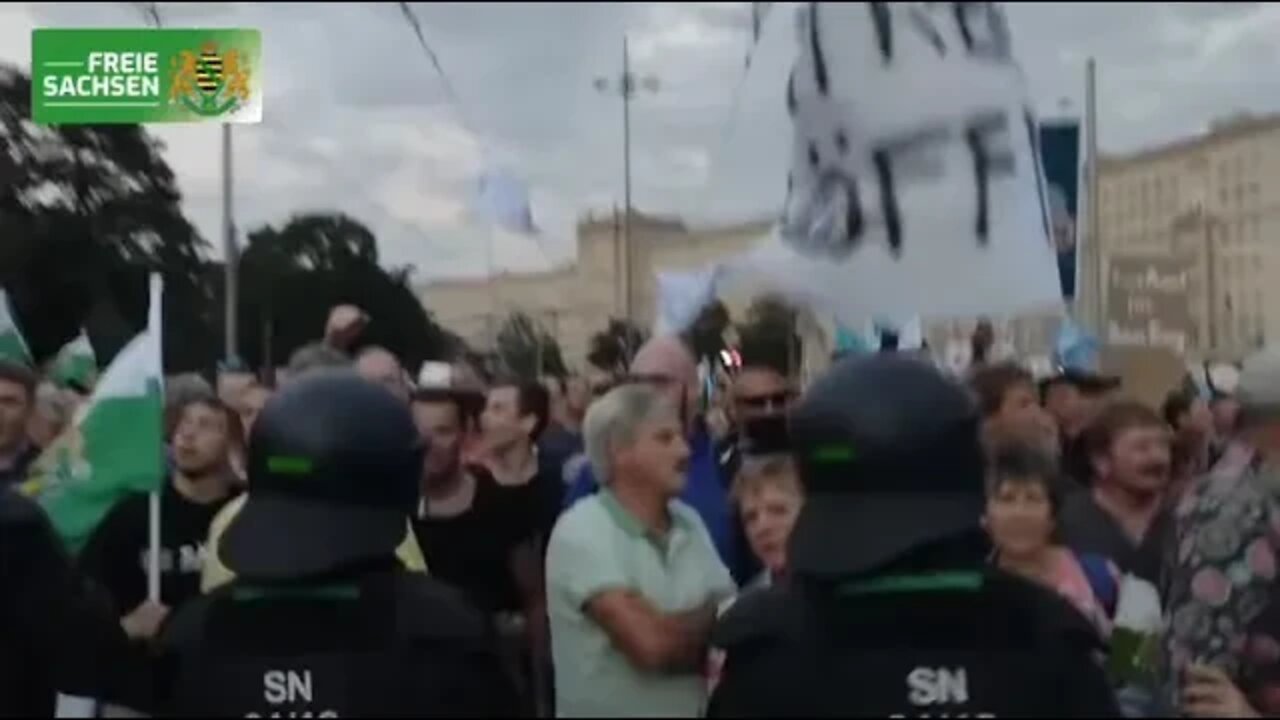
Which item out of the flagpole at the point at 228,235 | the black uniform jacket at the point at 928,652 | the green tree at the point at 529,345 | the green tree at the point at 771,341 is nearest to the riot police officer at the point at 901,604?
the black uniform jacket at the point at 928,652

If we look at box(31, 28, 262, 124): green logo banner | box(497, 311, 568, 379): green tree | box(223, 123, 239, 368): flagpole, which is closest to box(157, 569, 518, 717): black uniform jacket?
box(31, 28, 262, 124): green logo banner

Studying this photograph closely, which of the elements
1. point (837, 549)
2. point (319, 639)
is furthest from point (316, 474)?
point (837, 549)

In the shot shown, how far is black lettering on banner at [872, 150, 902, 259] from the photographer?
149 inches

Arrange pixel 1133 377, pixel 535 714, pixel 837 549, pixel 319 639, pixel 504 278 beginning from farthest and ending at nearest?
pixel 504 278 < pixel 1133 377 < pixel 535 714 < pixel 319 639 < pixel 837 549

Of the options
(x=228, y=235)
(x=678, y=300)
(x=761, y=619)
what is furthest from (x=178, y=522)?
(x=228, y=235)

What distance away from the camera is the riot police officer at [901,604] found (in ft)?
9.11

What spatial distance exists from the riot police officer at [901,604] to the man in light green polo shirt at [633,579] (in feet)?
3.80

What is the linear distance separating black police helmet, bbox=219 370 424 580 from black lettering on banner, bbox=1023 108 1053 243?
1340 mm

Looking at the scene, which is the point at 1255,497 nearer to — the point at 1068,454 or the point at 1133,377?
the point at 1068,454

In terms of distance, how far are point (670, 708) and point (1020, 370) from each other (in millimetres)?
2547

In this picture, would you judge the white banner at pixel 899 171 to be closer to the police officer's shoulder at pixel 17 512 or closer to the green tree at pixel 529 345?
the police officer's shoulder at pixel 17 512

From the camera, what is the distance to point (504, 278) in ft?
41.3

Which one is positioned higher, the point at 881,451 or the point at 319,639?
the point at 881,451

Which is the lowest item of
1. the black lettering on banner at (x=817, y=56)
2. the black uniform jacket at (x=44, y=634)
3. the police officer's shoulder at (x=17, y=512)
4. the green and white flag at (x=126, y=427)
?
the black uniform jacket at (x=44, y=634)
